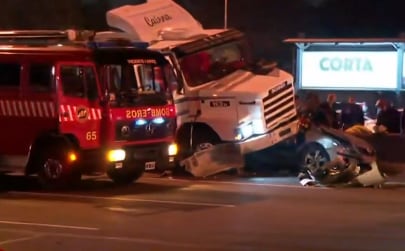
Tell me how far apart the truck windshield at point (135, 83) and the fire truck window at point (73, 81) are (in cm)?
39

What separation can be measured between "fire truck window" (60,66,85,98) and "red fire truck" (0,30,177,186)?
0.02 metres

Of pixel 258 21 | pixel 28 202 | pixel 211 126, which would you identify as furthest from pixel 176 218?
pixel 258 21

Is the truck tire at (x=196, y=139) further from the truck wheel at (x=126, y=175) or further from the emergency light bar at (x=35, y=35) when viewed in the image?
the emergency light bar at (x=35, y=35)

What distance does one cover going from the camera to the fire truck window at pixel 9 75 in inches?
694

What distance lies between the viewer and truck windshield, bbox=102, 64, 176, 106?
57.4ft

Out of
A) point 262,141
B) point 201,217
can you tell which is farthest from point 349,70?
point 201,217

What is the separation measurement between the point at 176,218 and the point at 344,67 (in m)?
16.8

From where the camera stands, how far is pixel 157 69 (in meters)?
18.2

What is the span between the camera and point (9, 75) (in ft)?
58.2

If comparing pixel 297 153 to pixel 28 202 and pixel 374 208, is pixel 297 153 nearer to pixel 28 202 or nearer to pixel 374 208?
pixel 374 208

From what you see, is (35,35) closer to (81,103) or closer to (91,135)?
(81,103)

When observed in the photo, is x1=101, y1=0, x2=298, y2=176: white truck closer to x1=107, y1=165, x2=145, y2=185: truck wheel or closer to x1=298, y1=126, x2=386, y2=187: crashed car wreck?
x1=298, y1=126, x2=386, y2=187: crashed car wreck

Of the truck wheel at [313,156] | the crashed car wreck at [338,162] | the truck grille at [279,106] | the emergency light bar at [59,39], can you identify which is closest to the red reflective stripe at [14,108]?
the emergency light bar at [59,39]

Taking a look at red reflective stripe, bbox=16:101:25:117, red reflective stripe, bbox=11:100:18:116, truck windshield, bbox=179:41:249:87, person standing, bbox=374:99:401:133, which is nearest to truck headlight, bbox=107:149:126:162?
red reflective stripe, bbox=16:101:25:117
